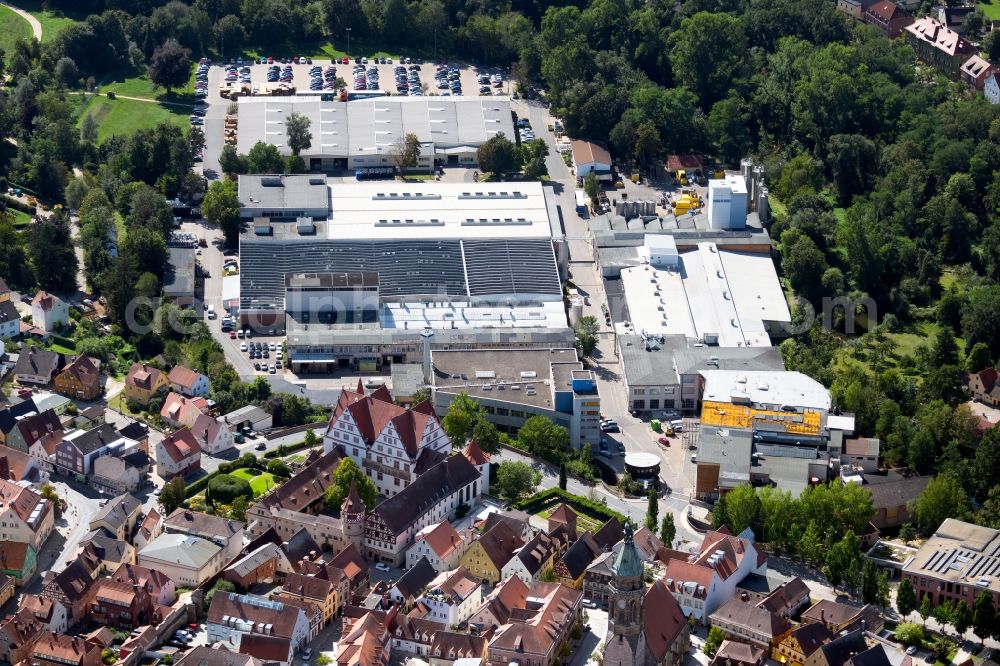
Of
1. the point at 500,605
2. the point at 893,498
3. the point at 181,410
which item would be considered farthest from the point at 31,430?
the point at 893,498

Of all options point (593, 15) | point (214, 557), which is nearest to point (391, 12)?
point (593, 15)

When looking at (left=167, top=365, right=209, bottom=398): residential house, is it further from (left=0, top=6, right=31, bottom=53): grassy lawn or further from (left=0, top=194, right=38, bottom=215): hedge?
(left=0, top=6, right=31, bottom=53): grassy lawn

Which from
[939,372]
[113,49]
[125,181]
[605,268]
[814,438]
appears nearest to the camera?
[814,438]

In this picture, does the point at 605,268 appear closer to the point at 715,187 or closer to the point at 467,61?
the point at 715,187

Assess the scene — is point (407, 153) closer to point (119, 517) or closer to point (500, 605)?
point (119, 517)

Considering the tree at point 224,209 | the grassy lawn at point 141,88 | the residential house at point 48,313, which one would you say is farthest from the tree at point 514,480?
the grassy lawn at point 141,88
